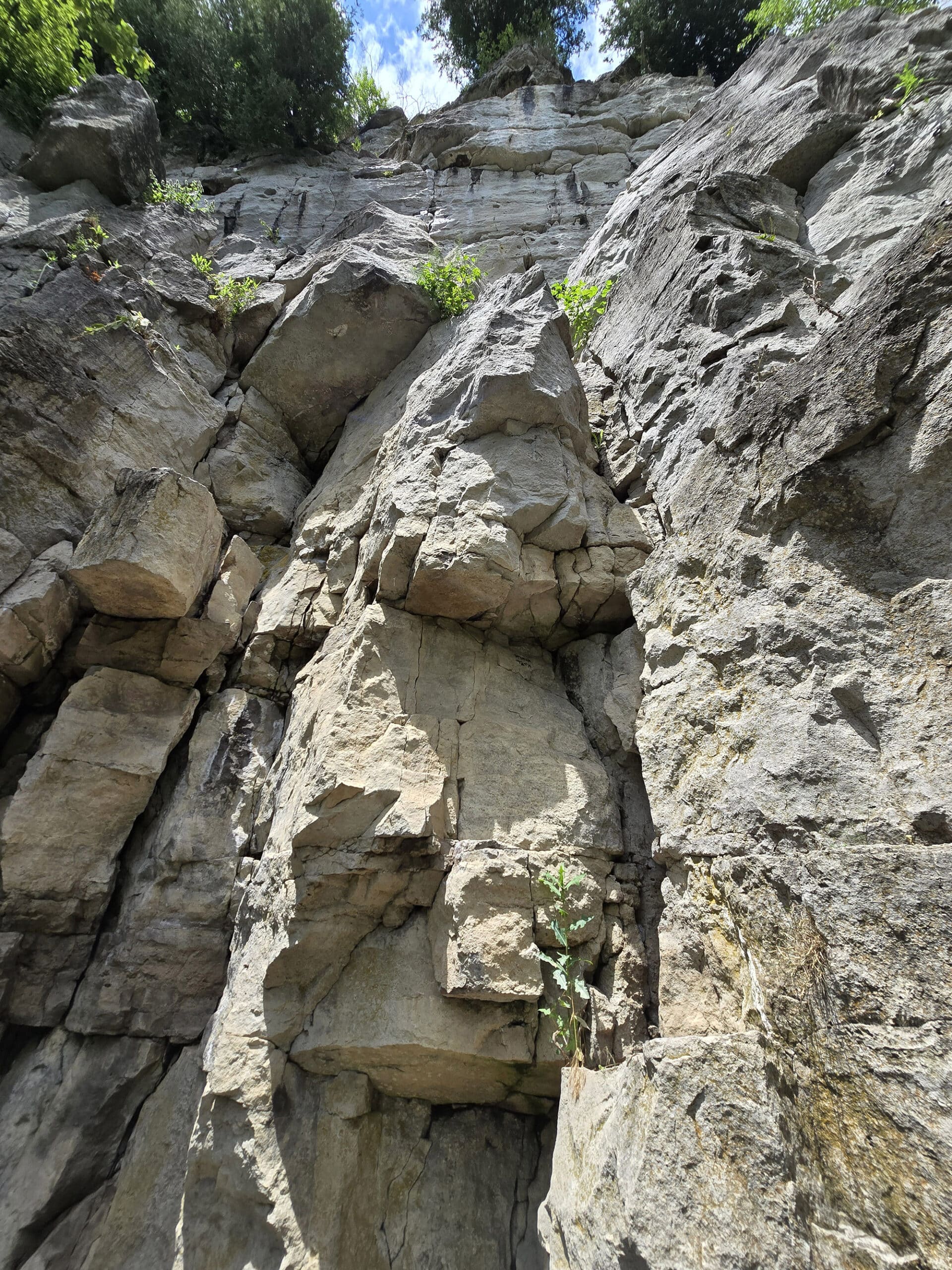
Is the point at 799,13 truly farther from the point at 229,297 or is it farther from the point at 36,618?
the point at 36,618

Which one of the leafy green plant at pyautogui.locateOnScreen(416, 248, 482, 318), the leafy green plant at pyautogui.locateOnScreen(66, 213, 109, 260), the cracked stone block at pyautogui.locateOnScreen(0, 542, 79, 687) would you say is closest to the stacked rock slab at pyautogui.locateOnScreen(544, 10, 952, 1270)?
the leafy green plant at pyautogui.locateOnScreen(416, 248, 482, 318)

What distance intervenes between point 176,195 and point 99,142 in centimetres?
117

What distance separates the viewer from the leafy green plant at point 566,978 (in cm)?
340

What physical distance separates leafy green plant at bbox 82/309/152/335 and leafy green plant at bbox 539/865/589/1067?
706 cm

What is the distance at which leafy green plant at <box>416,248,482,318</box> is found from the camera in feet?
24.6

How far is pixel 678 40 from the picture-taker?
554 inches

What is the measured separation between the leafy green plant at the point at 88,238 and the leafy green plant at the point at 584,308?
566 centimetres

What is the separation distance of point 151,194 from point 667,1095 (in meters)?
12.2

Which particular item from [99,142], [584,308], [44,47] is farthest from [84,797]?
[44,47]

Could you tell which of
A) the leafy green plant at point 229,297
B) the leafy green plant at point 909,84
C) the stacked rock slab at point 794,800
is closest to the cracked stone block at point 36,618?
the leafy green plant at point 229,297

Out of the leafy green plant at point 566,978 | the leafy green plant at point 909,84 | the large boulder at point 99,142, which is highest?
the large boulder at point 99,142

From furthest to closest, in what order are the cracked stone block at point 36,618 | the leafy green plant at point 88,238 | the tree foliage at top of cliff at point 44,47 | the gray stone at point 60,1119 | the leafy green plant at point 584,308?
the tree foliage at top of cliff at point 44,47, the leafy green plant at point 88,238, the leafy green plant at point 584,308, the cracked stone block at point 36,618, the gray stone at point 60,1119

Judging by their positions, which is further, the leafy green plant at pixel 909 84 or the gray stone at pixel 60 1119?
the leafy green plant at pixel 909 84

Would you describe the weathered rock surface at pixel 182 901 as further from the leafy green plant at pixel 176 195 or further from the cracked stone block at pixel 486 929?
the leafy green plant at pixel 176 195
